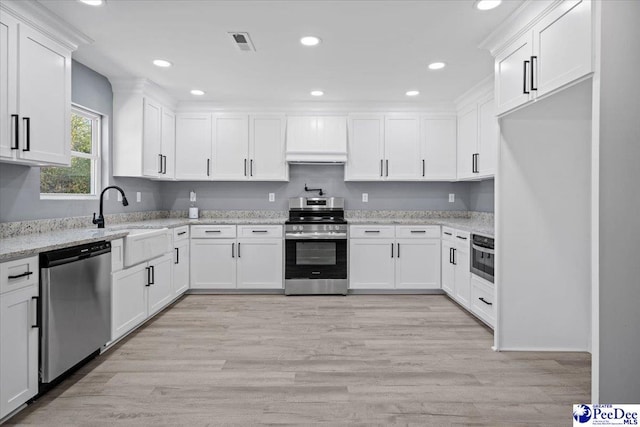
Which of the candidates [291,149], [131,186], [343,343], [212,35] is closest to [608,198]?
[343,343]

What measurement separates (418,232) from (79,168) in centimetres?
380

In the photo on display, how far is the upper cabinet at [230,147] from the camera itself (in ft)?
16.5

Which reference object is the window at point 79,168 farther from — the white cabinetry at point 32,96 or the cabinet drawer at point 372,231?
the cabinet drawer at point 372,231

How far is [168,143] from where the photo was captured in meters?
4.86

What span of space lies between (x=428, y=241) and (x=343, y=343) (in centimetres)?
213

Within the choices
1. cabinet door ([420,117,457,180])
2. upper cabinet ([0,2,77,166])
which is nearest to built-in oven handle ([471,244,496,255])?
cabinet door ([420,117,457,180])

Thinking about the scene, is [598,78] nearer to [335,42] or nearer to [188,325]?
[335,42]

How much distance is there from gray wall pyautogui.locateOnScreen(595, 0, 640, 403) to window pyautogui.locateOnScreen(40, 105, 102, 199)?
12.9 ft

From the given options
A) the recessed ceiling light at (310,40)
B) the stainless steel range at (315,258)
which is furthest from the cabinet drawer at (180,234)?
the recessed ceiling light at (310,40)

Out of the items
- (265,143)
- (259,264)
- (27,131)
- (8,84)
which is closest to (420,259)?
(259,264)

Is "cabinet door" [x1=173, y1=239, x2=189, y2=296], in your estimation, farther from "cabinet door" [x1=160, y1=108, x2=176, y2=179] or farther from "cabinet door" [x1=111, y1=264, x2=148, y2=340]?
"cabinet door" [x1=160, y1=108, x2=176, y2=179]

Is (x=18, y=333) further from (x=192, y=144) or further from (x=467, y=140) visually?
(x=467, y=140)

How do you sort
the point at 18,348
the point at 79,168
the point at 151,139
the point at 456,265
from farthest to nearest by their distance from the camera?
the point at 151,139, the point at 456,265, the point at 79,168, the point at 18,348

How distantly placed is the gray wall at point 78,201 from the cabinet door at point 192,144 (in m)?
0.51
